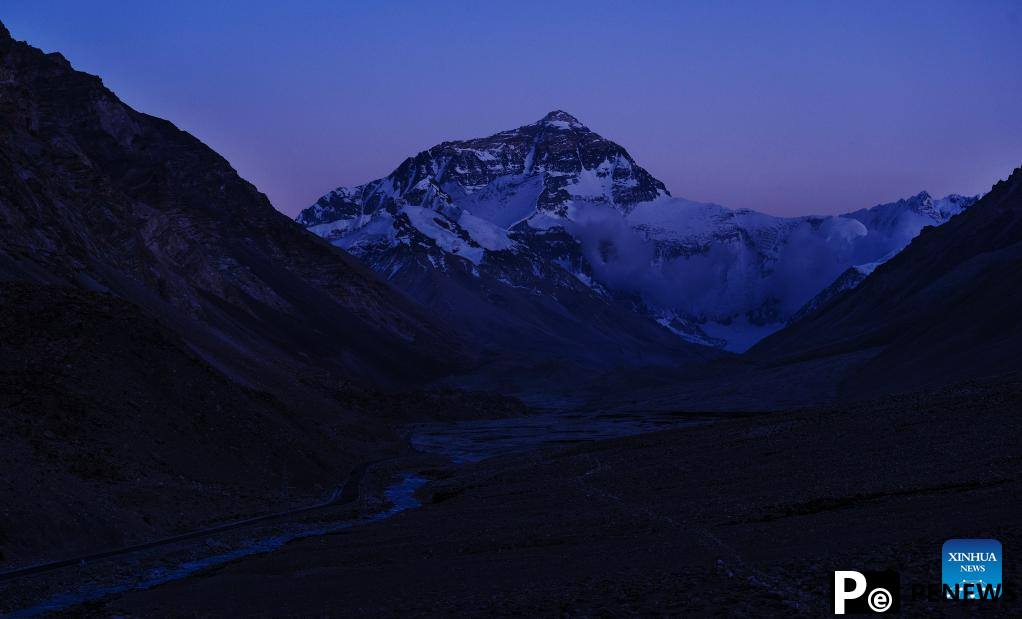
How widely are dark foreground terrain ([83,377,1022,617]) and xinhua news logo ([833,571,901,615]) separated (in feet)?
0.84

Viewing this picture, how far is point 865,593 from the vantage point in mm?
17031

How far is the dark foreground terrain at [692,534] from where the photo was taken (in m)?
20.1

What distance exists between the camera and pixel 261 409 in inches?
2491

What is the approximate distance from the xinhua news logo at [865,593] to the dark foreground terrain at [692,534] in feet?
0.84

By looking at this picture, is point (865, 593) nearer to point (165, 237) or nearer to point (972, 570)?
point (972, 570)

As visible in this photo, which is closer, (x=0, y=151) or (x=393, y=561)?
(x=393, y=561)

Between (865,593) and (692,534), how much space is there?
10669 mm

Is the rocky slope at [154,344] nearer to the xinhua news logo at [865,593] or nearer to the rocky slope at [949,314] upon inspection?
the xinhua news logo at [865,593]

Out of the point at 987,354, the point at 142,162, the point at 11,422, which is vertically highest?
the point at 142,162

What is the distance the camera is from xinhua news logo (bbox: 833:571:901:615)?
54.1 ft

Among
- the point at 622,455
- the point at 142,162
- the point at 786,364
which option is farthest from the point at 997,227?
the point at 622,455

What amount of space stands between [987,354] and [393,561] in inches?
2911

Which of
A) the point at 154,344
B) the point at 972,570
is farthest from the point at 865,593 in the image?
the point at 154,344

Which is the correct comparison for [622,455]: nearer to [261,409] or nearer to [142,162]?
[261,409]
